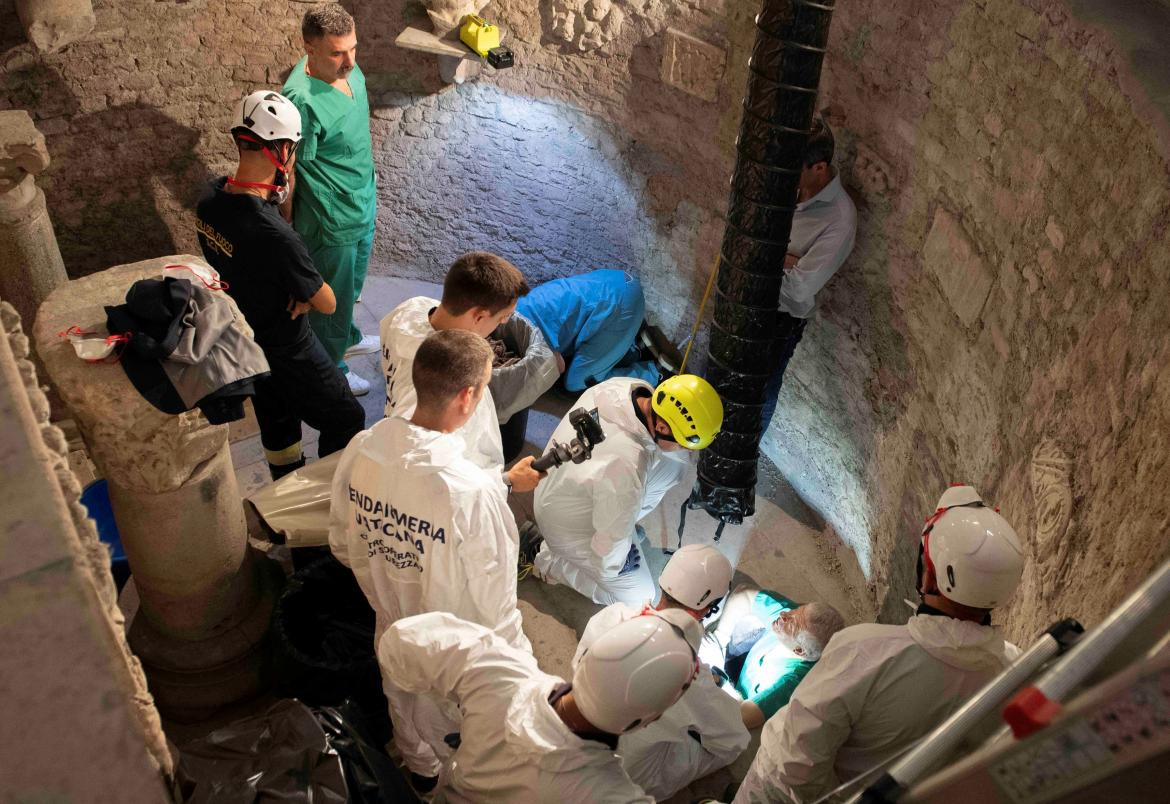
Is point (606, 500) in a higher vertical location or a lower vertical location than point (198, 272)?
lower

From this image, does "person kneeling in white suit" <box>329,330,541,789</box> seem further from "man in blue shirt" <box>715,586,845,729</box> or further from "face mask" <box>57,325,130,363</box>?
"man in blue shirt" <box>715,586,845,729</box>

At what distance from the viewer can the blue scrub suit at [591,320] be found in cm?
558

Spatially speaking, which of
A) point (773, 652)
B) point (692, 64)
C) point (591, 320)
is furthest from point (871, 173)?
point (773, 652)

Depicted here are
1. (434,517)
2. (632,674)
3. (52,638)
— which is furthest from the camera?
(434,517)

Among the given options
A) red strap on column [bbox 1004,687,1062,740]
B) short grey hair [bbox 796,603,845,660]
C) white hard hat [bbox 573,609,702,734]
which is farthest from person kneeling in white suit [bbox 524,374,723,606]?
red strap on column [bbox 1004,687,1062,740]

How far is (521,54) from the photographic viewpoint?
5934 millimetres

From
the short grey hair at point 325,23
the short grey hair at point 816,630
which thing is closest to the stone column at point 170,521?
the short grey hair at point 325,23

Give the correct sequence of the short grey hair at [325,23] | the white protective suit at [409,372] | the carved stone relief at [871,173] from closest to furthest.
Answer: the white protective suit at [409,372], the carved stone relief at [871,173], the short grey hair at [325,23]

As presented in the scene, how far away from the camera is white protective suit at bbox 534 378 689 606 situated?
4.09 meters

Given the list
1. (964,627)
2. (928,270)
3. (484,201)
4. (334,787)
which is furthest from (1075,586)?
(484,201)

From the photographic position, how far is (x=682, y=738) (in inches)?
141

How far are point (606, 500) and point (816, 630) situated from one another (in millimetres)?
1057

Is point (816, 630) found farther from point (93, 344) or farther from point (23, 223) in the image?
point (23, 223)

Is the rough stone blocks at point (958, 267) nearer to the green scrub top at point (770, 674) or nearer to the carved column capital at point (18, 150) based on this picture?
the green scrub top at point (770, 674)
